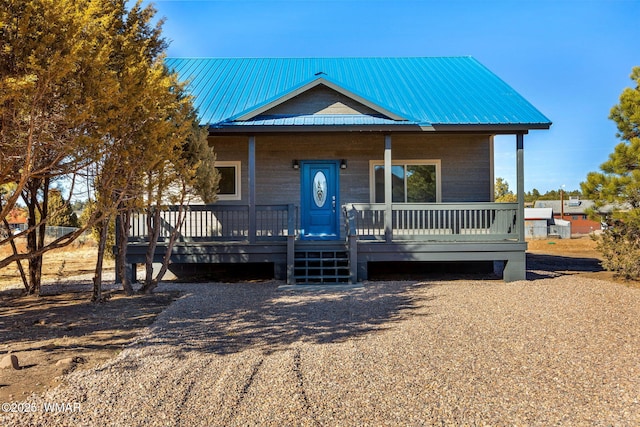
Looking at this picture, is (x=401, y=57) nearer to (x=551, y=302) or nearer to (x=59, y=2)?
(x=551, y=302)

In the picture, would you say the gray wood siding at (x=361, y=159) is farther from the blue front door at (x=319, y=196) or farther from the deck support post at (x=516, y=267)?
the deck support post at (x=516, y=267)

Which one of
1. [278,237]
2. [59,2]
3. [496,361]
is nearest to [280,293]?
[278,237]

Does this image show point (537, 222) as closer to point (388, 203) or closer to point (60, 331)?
point (388, 203)

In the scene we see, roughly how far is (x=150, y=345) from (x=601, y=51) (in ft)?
48.1

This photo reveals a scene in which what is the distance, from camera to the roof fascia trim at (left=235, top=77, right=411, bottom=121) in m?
10.1

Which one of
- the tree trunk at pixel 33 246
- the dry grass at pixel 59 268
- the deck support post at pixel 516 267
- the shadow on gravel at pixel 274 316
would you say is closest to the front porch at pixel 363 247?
the deck support post at pixel 516 267

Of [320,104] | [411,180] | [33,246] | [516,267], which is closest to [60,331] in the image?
[33,246]

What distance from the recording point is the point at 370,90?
12539 millimetres

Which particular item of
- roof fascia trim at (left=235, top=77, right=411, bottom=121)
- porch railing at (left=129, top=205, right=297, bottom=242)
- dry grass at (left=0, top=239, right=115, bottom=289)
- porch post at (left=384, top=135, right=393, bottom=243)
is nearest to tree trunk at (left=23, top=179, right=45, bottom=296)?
dry grass at (left=0, top=239, right=115, bottom=289)

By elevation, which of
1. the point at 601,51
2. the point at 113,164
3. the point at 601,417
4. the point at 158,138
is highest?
the point at 601,51

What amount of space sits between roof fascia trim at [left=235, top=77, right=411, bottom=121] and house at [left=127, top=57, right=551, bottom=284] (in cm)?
3

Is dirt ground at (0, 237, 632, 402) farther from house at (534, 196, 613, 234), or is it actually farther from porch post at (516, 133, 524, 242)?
house at (534, 196, 613, 234)

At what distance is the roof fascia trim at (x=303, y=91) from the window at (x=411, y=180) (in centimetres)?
224

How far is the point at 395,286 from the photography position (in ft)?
30.8
